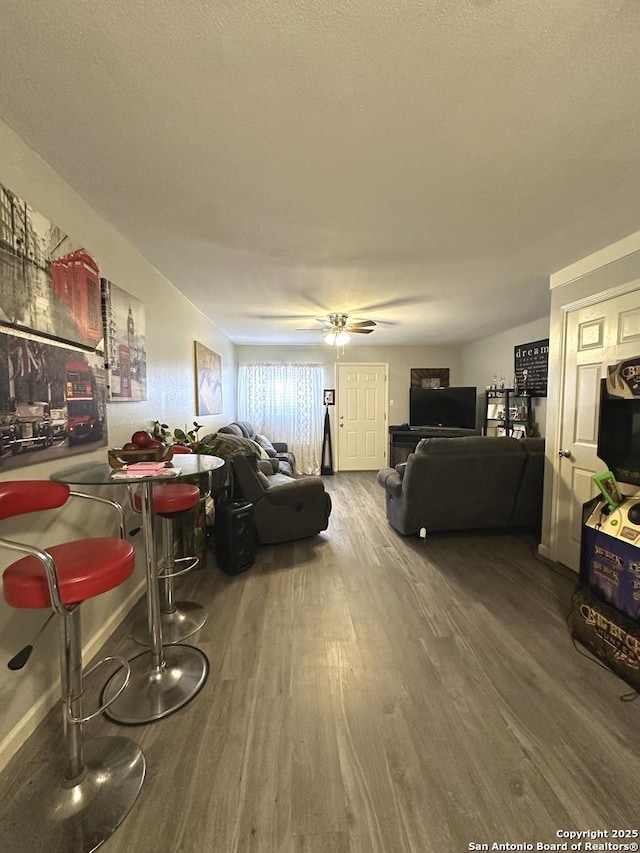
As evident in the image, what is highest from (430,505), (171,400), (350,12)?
(350,12)

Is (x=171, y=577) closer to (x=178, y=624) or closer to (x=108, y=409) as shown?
(x=178, y=624)

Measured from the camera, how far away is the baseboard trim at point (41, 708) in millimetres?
1217

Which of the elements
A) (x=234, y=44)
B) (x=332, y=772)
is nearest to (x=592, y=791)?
(x=332, y=772)

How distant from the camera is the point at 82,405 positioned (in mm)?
1659

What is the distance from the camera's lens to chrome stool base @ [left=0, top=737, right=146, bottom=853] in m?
0.99

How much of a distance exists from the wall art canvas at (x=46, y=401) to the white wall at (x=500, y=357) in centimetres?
445

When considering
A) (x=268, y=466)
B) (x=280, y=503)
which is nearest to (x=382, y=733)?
(x=280, y=503)

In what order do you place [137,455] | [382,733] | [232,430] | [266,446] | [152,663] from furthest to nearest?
[266,446], [232,430], [152,663], [137,455], [382,733]

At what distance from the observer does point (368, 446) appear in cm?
634

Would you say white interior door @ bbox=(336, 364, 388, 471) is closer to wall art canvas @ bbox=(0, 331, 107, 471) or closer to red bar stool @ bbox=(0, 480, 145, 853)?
wall art canvas @ bbox=(0, 331, 107, 471)

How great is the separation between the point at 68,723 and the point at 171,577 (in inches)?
31.6

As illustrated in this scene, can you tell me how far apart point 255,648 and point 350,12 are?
2544mm

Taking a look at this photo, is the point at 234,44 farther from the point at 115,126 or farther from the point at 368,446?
the point at 368,446

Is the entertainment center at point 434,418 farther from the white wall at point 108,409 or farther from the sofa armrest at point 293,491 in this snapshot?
the white wall at point 108,409
